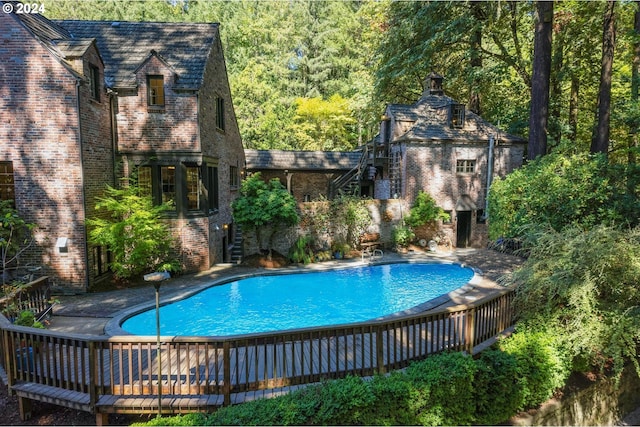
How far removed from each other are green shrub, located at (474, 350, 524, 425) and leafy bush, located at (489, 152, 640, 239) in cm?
498

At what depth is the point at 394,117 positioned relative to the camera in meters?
20.1

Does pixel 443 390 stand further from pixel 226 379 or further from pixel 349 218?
pixel 349 218

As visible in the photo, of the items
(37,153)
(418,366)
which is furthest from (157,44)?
(418,366)

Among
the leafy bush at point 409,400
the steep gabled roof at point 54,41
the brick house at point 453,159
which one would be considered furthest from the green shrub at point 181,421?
the brick house at point 453,159

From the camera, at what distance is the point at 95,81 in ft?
39.5

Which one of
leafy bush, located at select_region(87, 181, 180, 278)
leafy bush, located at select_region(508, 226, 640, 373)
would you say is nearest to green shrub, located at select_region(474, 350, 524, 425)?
leafy bush, located at select_region(508, 226, 640, 373)

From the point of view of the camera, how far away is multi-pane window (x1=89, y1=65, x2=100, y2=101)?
38.8 feet

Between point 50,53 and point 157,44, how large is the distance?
4.42m

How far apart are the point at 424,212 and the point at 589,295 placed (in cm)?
1157

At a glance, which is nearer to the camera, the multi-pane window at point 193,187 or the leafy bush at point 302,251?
the multi-pane window at point 193,187

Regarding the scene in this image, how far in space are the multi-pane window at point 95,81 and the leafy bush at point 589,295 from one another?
45.2 ft

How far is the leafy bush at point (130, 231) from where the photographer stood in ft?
37.5

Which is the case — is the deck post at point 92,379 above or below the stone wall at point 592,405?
above

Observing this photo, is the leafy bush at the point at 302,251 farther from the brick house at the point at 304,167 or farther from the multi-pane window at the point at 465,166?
the multi-pane window at the point at 465,166
